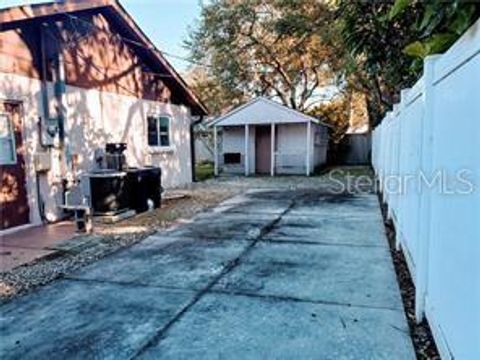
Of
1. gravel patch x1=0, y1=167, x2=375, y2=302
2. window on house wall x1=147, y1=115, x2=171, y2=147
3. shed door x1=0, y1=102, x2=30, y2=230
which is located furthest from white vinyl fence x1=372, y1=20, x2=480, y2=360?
window on house wall x1=147, y1=115, x2=171, y2=147

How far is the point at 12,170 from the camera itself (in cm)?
684

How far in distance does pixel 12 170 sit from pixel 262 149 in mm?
12708

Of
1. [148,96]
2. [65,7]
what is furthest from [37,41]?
[148,96]

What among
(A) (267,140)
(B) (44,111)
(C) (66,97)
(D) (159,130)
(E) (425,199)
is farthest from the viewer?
(A) (267,140)

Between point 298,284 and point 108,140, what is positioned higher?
point 108,140

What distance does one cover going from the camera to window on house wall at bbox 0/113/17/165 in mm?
6715

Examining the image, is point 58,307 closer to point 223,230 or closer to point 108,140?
point 223,230

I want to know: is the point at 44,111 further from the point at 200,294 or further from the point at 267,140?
the point at 267,140

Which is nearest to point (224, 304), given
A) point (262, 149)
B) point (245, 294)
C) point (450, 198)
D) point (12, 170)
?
point (245, 294)

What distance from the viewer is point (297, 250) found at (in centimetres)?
545

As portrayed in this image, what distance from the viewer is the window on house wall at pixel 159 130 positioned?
11.6 metres

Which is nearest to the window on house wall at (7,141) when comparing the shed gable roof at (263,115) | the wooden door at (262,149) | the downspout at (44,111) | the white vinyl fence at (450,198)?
the downspout at (44,111)

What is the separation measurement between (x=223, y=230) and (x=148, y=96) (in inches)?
242

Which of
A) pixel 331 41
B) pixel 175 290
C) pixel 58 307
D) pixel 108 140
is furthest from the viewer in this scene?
pixel 331 41
